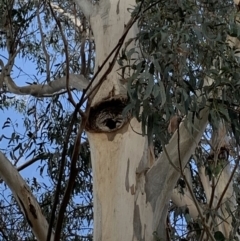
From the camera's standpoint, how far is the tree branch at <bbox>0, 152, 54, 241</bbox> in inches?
83.7

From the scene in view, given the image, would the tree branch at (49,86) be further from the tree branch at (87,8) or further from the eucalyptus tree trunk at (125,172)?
the eucalyptus tree trunk at (125,172)

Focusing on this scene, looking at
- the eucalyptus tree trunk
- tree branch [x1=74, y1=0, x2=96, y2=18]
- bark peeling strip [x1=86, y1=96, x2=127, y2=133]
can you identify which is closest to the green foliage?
the eucalyptus tree trunk

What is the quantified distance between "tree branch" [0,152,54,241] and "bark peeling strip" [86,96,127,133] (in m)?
0.39

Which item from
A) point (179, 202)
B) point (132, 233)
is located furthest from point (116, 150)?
point (179, 202)

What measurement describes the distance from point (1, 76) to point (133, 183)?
161cm

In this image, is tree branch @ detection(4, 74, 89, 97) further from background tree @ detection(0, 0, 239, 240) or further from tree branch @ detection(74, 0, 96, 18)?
tree branch @ detection(74, 0, 96, 18)

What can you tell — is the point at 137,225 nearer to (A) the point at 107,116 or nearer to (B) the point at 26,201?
(A) the point at 107,116

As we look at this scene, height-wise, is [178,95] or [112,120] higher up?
[112,120]

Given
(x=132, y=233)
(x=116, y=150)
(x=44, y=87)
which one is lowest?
(x=132, y=233)

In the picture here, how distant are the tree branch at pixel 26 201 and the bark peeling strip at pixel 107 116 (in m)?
0.39

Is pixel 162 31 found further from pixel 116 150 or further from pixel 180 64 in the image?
pixel 116 150

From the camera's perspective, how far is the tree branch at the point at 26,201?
213 centimetres

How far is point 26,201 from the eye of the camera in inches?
85.5

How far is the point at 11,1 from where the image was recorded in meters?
3.58
